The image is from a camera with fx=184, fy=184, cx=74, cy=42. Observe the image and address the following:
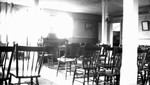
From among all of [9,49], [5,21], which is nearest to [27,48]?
[9,49]

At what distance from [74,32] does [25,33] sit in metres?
3.79

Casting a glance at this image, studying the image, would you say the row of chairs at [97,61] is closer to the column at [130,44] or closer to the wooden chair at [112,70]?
the wooden chair at [112,70]

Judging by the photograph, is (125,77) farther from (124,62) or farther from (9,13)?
(9,13)

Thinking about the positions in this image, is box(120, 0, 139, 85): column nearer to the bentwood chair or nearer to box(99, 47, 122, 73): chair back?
box(99, 47, 122, 73): chair back

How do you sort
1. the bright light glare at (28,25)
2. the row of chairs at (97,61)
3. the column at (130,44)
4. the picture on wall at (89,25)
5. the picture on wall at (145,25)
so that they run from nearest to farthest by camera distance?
the column at (130,44), the row of chairs at (97,61), the bright light glare at (28,25), the picture on wall at (145,25), the picture on wall at (89,25)

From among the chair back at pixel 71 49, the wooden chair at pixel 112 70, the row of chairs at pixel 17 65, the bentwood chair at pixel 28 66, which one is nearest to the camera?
the row of chairs at pixel 17 65

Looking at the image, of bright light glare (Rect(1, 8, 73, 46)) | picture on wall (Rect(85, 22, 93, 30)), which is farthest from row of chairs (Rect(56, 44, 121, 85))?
picture on wall (Rect(85, 22, 93, 30))

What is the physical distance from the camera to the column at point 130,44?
2946 millimetres

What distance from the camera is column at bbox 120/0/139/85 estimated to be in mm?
2946

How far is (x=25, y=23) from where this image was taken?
1058 cm

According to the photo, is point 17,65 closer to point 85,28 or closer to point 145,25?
point 145,25

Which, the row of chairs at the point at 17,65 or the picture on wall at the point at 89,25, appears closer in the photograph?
the row of chairs at the point at 17,65

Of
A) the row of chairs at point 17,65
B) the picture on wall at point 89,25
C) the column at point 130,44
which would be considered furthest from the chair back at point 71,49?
the picture on wall at point 89,25

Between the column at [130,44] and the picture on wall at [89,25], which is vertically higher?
the picture on wall at [89,25]
